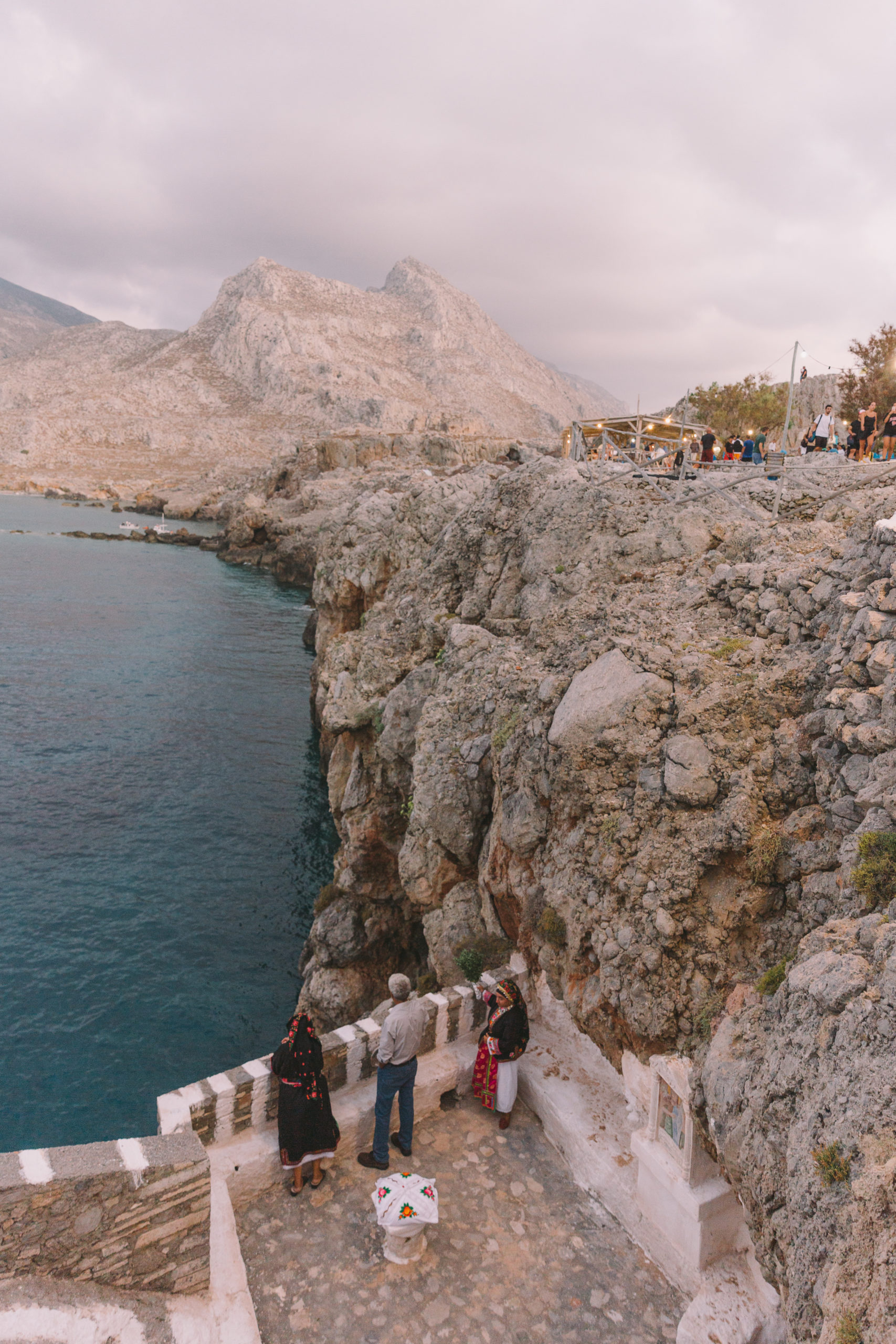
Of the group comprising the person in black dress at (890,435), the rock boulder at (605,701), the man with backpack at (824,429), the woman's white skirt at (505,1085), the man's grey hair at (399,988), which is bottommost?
the woman's white skirt at (505,1085)

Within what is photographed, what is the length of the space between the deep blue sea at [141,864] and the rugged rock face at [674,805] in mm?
3562

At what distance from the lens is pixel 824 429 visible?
2033 centimetres

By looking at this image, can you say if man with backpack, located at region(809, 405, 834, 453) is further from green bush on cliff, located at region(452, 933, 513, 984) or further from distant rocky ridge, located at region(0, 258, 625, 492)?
distant rocky ridge, located at region(0, 258, 625, 492)

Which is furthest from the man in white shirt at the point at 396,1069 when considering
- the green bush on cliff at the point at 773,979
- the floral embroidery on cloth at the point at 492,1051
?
the green bush on cliff at the point at 773,979

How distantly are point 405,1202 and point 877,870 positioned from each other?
5723mm

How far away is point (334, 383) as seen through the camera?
161m

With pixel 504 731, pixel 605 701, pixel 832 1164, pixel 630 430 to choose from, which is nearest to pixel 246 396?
pixel 630 430

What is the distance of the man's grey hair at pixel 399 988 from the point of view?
8.72 metres

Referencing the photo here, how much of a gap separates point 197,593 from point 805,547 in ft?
192

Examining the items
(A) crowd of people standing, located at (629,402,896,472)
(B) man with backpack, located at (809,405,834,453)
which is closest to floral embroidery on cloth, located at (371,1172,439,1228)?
(A) crowd of people standing, located at (629,402,896,472)

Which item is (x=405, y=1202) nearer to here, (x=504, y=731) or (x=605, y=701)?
(x=605, y=701)

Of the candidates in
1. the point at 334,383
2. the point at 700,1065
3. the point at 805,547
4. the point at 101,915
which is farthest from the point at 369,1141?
the point at 334,383

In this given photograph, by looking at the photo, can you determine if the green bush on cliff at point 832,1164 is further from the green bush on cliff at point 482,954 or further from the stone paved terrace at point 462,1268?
the green bush on cliff at point 482,954

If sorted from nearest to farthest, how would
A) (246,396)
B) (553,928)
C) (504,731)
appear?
(553,928) → (504,731) → (246,396)
